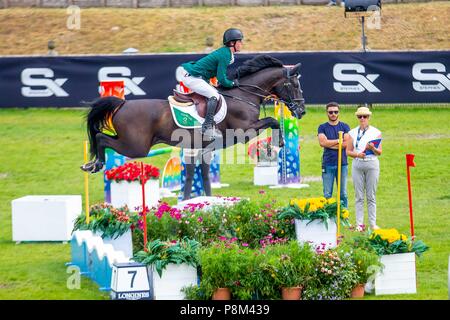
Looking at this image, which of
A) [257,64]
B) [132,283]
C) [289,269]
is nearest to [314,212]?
[289,269]

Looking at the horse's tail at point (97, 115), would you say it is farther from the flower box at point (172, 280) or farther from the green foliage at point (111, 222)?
the flower box at point (172, 280)

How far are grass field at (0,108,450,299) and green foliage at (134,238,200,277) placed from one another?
0.88m

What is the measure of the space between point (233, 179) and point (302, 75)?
5759mm

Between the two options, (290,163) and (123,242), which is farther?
(290,163)

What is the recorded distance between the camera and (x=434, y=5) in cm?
4097

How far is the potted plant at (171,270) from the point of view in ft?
38.8

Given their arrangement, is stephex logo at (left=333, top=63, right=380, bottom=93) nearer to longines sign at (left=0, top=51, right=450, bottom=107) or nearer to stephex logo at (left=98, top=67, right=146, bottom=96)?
longines sign at (left=0, top=51, right=450, bottom=107)

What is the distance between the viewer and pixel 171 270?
1188 centimetres

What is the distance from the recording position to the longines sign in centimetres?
2702

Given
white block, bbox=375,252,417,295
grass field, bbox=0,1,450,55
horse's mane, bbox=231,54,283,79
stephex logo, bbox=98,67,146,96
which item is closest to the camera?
white block, bbox=375,252,417,295

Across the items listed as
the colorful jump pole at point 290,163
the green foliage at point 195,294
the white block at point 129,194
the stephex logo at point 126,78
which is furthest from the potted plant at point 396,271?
the stephex logo at point 126,78

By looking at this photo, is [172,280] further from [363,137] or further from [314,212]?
[363,137]

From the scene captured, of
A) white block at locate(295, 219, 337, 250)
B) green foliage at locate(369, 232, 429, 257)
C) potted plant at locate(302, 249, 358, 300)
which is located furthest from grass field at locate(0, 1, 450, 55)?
potted plant at locate(302, 249, 358, 300)

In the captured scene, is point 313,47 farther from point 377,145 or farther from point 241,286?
point 241,286
